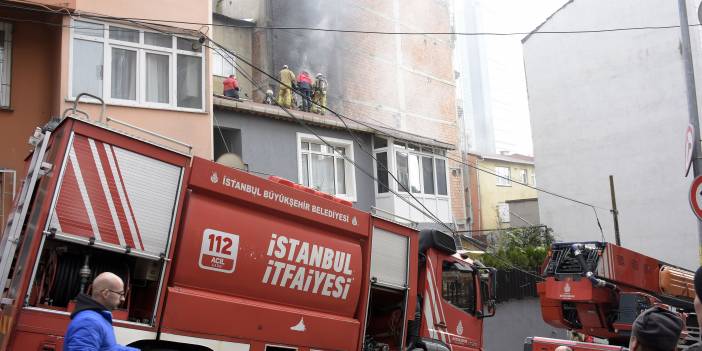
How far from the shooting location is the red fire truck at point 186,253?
561 cm

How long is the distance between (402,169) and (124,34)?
1123cm

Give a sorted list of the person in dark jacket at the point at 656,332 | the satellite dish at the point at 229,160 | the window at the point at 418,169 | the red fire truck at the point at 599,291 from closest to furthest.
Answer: the person in dark jacket at the point at 656,332, the red fire truck at the point at 599,291, the satellite dish at the point at 229,160, the window at the point at 418,169

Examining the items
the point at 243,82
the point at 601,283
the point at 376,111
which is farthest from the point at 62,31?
the point at 376,111

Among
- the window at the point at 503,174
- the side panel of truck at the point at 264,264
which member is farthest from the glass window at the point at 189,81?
the window at the point at 503,174

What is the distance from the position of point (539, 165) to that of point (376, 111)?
296 inches

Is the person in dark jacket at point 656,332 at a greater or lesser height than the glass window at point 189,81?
lesser

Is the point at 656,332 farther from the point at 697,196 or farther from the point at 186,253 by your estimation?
the point at 697,196

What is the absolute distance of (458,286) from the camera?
10.2 meters

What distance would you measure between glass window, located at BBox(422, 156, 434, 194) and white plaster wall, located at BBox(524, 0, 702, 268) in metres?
7.14

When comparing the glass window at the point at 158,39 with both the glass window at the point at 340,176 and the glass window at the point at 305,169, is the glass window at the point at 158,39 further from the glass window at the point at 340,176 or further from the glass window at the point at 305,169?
the glass window at the point at 340,176

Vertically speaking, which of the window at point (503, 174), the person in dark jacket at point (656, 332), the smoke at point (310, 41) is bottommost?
the person in dark jacket at point (656, 332)

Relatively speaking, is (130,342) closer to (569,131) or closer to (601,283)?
(601,283)

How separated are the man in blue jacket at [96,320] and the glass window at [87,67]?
26.6 feet

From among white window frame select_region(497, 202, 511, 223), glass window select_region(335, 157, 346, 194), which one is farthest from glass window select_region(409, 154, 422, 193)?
white window frame select_region(497, 202, 511, 223)
